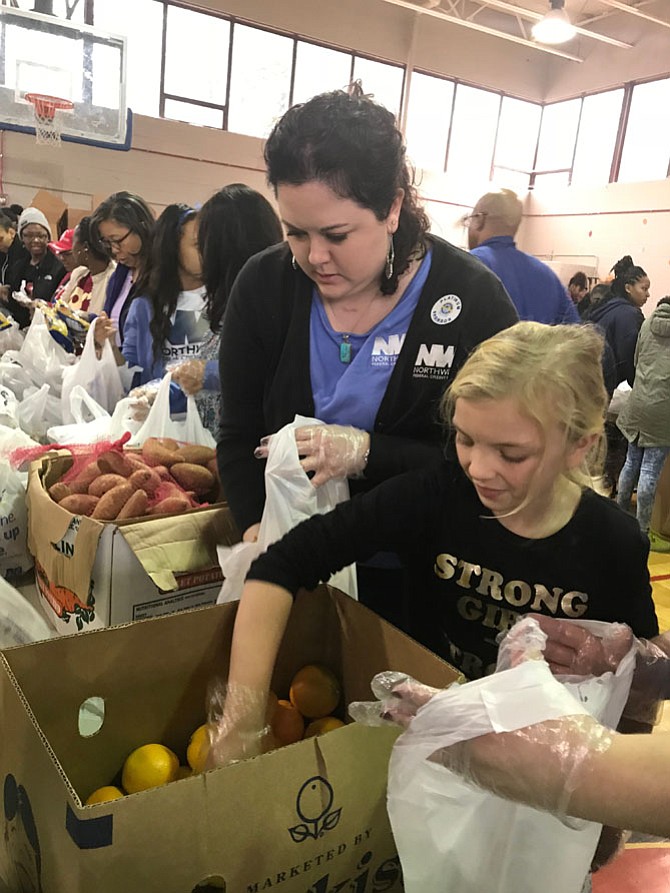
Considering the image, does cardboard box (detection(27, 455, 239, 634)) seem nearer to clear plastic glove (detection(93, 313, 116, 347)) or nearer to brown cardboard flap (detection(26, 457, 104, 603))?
brown cardboard flap (detection(26, 457, 104, 603))

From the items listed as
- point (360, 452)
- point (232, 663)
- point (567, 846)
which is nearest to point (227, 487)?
point (360, 452)

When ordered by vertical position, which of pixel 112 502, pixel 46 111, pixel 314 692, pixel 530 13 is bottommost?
pixel 314 692

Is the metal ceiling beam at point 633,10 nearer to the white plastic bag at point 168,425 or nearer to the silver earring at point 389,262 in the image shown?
the white plastic bag at point 168,425

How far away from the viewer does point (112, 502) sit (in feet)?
4.32

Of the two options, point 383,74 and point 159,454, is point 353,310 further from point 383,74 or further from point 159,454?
point 383,74

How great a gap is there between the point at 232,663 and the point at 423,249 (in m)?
0.68

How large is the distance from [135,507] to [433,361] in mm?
635

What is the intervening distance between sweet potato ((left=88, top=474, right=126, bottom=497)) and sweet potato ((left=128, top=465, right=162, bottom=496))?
2 centimetres

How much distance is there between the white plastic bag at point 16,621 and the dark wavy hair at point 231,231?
34.7 inches

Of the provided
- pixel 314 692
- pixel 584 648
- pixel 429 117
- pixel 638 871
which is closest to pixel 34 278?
pixel 314 692

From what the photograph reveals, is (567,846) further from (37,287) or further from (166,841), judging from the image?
(37,287)

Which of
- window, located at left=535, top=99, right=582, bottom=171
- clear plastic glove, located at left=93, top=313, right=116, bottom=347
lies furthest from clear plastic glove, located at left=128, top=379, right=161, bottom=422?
window, located at left=535, top=99, right=582, bottom=171

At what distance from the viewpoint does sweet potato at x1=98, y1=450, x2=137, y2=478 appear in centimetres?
144

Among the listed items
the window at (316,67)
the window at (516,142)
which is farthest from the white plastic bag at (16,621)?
the window at (516,142)
